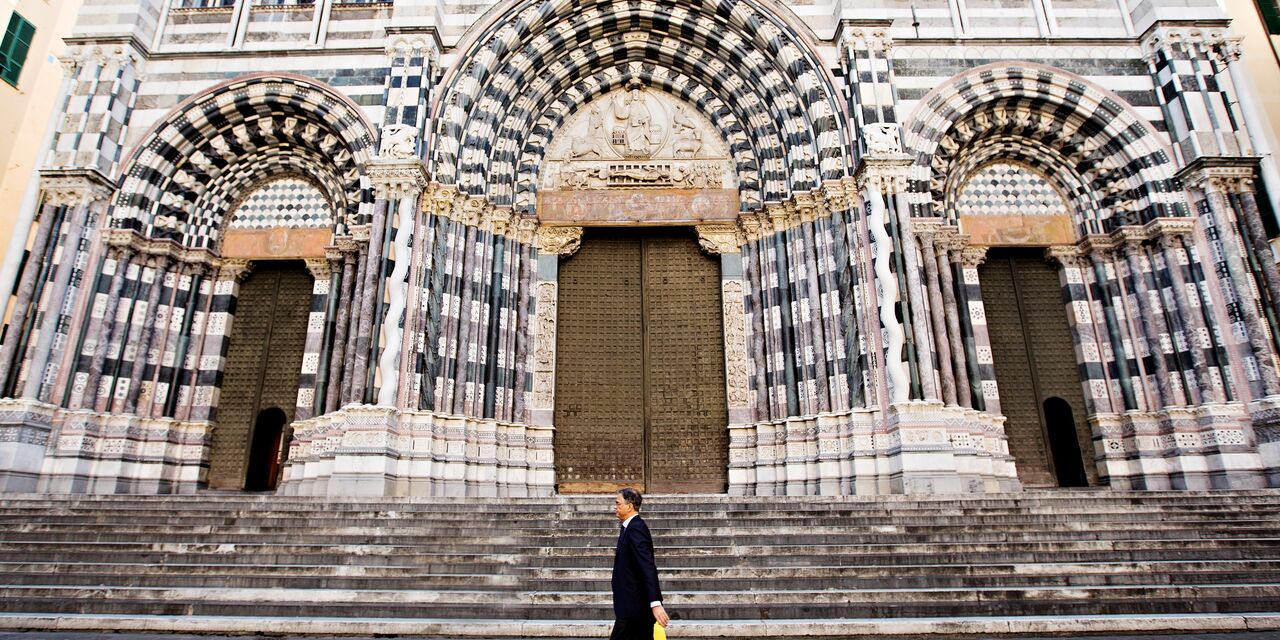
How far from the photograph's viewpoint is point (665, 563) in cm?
761

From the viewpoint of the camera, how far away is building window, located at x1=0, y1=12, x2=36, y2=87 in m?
15.3

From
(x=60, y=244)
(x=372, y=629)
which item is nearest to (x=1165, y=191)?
(x=372, y=629)

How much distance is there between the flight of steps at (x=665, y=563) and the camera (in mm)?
6376

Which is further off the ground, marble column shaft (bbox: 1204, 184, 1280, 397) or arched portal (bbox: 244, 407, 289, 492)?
marble column shaft (bbox: 1204, 184, 1280, 397)

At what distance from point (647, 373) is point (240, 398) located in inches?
324

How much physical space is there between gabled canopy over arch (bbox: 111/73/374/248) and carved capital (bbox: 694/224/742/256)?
6.76m

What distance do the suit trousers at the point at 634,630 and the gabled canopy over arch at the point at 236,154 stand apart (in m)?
11.6

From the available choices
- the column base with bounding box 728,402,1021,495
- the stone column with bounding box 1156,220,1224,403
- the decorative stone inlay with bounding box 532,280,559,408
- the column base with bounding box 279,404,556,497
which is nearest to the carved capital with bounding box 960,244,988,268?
the stone column with bounding box 1156,220,1224,403

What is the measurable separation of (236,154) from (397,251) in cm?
544

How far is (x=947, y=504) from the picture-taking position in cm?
923

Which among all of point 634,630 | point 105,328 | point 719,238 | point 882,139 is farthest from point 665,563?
point 105,328

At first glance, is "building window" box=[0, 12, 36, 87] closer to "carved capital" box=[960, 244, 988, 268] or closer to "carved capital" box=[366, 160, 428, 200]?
"carved capital" box=[366, 160, 428, 200]

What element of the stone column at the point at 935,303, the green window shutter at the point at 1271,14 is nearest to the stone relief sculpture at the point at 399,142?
the stone column at the point at 935,303

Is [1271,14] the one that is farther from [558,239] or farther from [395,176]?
[395,176]
